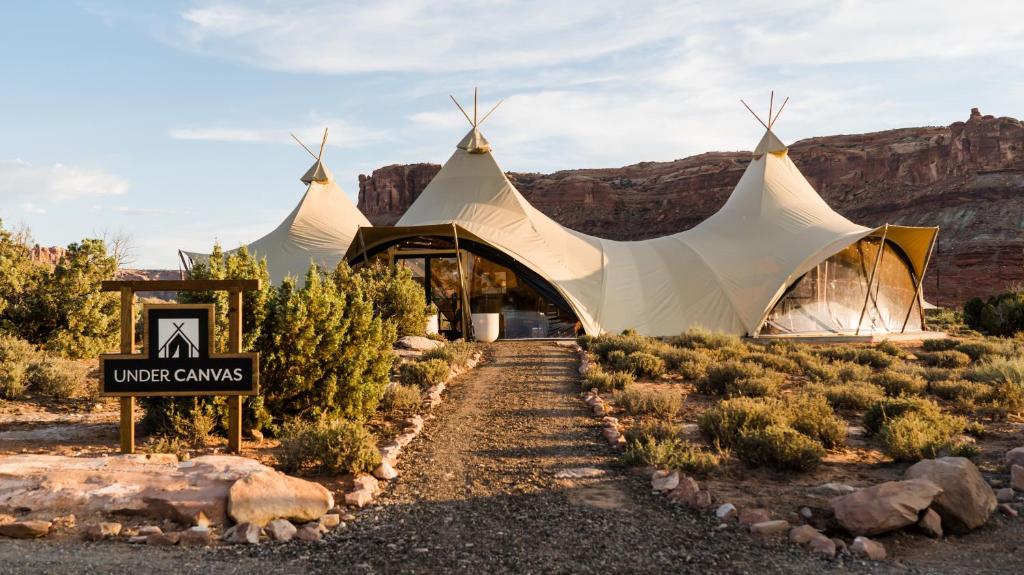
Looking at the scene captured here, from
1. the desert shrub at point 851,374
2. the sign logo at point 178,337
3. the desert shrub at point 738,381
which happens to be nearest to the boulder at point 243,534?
the sign logo at point 178,337

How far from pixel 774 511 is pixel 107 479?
5.15m

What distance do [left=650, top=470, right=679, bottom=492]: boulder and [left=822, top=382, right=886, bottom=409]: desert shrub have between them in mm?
5105

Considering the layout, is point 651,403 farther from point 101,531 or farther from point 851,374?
point 101,531

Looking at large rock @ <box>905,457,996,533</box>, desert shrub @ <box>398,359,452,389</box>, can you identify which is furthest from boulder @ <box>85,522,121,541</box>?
desert shrub @ <box>398,359,452,389</box>

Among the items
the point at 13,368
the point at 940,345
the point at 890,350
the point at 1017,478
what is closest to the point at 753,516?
the point at 1017,478

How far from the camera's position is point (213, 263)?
275 inches

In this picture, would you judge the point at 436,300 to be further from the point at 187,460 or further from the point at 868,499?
the point at 868,499

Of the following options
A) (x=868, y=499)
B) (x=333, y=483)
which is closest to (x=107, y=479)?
(x=333, y=483)

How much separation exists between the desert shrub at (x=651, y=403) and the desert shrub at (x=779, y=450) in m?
2.19

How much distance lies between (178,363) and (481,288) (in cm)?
1553

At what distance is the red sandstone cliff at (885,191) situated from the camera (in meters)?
54.0

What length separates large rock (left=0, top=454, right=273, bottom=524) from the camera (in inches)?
184

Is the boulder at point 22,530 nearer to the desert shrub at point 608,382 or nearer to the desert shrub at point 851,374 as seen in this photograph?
the desert shrub at point 608,382

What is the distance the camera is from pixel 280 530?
4543 millimetres
